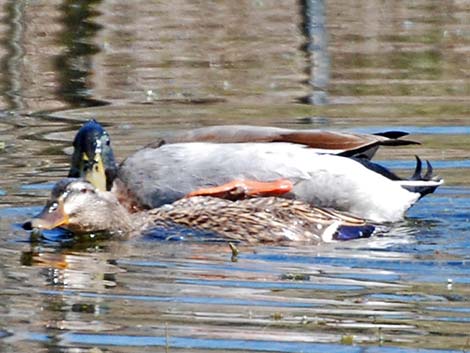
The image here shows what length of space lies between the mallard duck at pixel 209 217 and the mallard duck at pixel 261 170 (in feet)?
0.64

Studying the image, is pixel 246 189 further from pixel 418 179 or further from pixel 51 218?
pixel 51 218

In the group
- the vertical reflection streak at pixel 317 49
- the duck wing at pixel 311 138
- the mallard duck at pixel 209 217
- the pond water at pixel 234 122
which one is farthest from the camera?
the vertical reflection streak at pixel 317 49

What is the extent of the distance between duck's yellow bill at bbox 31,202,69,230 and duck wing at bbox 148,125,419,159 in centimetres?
89

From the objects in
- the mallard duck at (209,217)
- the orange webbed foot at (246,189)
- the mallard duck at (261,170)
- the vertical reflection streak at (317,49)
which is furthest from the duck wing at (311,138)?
the vertical reflection streak at (317,49)

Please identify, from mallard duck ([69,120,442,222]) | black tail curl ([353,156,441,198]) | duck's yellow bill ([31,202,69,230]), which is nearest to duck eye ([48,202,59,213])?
duck's yellow bill ([31,202,69,230])

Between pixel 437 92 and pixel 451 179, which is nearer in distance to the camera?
pixel 451 179

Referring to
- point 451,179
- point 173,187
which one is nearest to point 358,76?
point 451,179

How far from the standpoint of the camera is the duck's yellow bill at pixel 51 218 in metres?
8.71

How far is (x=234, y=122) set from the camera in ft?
A: 40.8

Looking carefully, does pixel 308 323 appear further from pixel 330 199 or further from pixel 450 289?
pixel 330 199

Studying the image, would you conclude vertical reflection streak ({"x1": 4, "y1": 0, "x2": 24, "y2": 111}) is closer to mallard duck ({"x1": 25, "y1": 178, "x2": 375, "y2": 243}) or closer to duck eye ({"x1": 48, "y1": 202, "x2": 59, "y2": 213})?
mallard duck ({"x1": 25, "y1": 178, "x2": 375, "y2": 243})

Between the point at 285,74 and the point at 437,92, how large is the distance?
1769 mm

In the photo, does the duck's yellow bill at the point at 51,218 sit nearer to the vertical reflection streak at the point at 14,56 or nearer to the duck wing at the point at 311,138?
the duck wing at the point at 311,138

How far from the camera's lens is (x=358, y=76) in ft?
48.0
